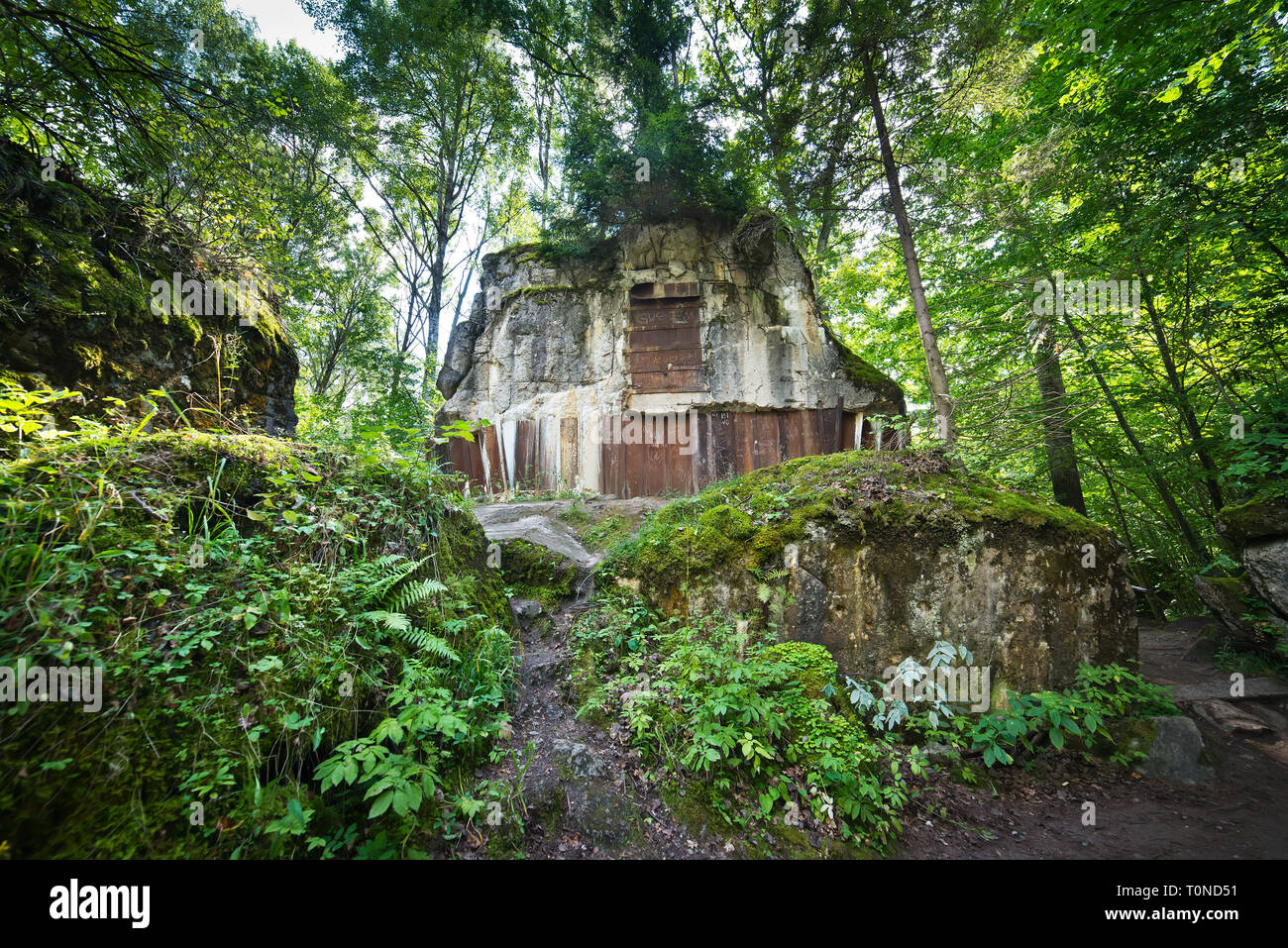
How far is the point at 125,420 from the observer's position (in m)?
3.55

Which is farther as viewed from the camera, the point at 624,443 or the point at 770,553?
the point at 624,443

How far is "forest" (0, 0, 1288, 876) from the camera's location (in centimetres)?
226

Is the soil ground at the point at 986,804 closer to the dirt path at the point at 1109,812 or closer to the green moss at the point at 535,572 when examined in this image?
the dirt path at the point at 1109,812

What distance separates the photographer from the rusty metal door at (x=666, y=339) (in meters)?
12.1

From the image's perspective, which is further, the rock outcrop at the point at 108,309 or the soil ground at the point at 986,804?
the rock outcrop at the point at 108,309

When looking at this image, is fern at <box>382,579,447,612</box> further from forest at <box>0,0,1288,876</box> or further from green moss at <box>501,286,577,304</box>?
green moss at <box>501,286,577,304</box>

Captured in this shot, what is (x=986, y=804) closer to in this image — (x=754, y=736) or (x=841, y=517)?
(x=754, y=736)

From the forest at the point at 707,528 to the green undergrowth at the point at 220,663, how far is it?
2 centimetres

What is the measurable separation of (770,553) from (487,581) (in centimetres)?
313

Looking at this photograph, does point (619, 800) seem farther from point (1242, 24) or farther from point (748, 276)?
point (748, 276)

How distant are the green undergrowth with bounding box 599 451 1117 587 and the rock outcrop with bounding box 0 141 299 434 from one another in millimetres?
4935

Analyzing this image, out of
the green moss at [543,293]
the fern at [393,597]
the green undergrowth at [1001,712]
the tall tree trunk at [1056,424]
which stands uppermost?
the green moss at [543,293]

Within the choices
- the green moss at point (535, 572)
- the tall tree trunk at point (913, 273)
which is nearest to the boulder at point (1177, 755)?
the tall tree trunk at point (913, 273)
